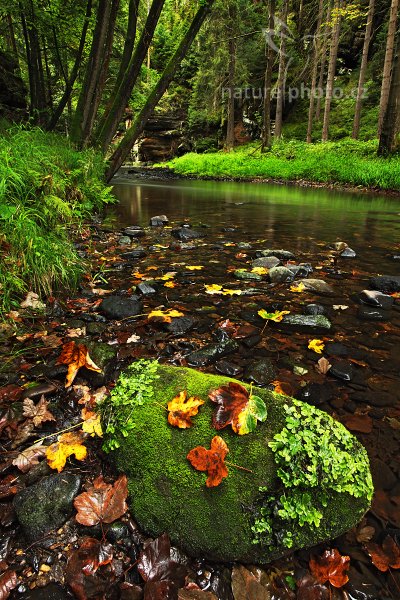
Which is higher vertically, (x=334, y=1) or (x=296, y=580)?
(x=334, y=1)

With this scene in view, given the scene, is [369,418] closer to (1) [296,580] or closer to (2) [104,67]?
(1) [296,580]

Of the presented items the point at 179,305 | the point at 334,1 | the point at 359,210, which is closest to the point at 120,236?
the point at 179,305

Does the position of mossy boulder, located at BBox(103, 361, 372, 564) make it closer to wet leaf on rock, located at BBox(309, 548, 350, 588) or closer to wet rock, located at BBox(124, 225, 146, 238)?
wet leaf on rock, located at BBox(309, 548, 350, 588)

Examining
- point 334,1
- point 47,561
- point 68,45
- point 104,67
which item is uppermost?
point 334,1

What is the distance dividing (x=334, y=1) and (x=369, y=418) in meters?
29.5

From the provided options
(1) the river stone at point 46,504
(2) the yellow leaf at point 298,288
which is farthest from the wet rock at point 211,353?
(2) the yellow leaf at point 298,288

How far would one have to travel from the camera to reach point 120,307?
10.4 ft

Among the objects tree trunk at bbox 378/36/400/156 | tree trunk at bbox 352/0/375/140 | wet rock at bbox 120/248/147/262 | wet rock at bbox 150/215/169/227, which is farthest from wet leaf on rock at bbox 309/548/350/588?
tree trunk at bbox 352/0/375/140

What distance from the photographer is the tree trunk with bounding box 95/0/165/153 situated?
320 inches

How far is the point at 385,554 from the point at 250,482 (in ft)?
1.87

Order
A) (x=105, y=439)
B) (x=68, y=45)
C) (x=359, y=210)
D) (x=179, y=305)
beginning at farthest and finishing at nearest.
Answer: (x=68, y=45)
(x=359, y=210)
(x=179, y=305)
(x=105, y=439)

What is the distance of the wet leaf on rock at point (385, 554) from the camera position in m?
1.33

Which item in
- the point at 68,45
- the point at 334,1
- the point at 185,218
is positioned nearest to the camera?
the point at 185,218

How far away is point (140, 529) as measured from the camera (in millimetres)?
1399
